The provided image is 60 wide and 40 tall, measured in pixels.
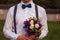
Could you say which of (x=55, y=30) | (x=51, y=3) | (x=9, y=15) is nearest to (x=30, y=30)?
(x=9, y=15)

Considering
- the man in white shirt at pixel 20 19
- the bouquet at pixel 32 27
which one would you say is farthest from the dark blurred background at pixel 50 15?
the bouquet at pixel 32 27

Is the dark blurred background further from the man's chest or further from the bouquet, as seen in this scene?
the bouquet

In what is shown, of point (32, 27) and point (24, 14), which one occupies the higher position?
point (24, 14)

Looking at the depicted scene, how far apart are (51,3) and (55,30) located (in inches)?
163

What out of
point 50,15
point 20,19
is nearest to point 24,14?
point 20,19

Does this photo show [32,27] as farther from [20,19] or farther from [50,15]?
[50,15]

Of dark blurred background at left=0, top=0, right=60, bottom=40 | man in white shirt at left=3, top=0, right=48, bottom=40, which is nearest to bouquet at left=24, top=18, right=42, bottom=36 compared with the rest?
man in white shirt at left=3, top=0, right=48, bottom=40

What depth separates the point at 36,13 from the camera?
3.92 metres

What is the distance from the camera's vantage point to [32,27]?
373 cm

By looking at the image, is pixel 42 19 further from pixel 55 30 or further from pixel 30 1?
pixel 55 30

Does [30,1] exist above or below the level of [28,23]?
above

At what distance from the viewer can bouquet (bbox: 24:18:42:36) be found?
3.72 m

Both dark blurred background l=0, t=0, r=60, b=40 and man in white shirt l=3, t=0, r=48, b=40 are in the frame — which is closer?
man in white shirt l=3, t=0, r=48, b=40

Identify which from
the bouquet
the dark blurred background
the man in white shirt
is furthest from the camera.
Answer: the dark blurred background
